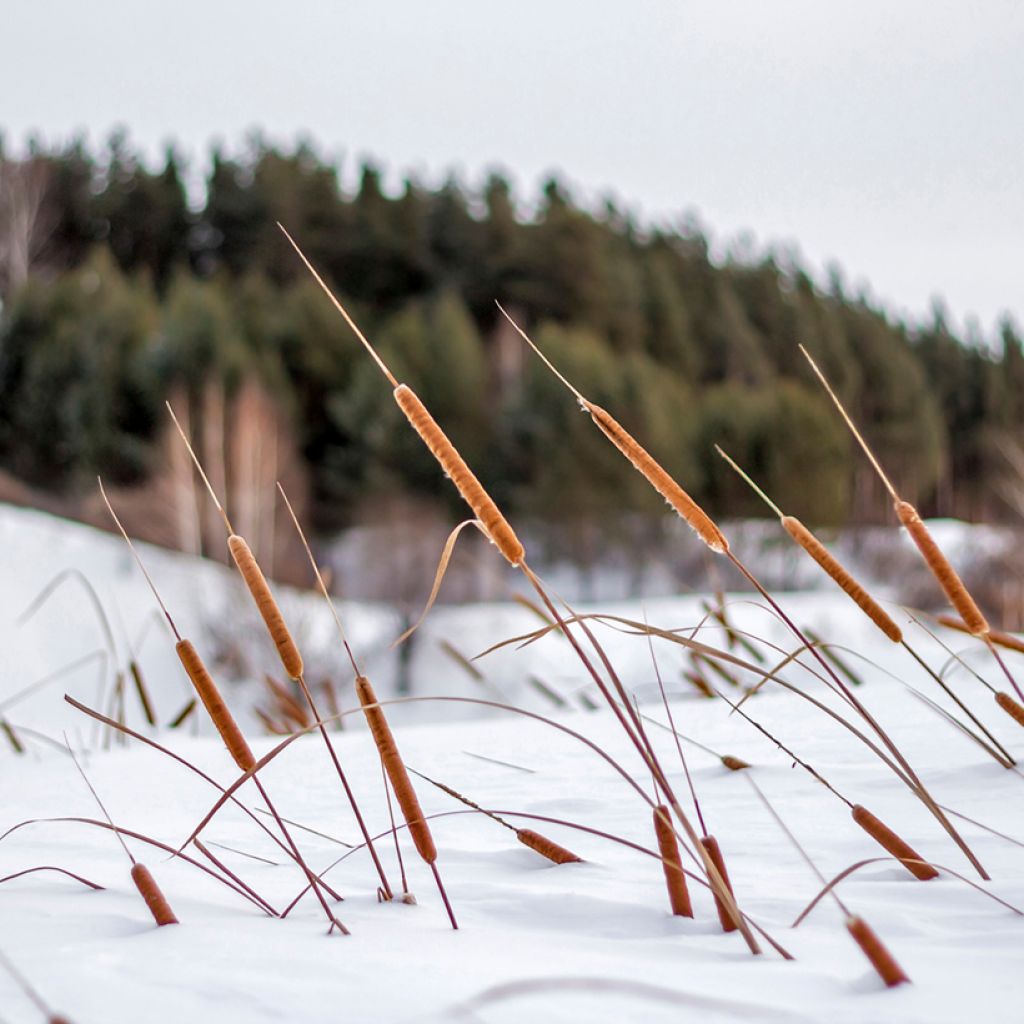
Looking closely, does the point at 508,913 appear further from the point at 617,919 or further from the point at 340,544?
the point at 340,544

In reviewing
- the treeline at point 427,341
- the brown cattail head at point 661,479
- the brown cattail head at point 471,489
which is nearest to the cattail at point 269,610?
the brown cattail head at point 471,489

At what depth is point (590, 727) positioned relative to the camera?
158 cm

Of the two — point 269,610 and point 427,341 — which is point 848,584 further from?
point 427,341

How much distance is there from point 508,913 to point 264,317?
75.1ft

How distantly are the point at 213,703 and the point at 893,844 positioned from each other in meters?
0.53

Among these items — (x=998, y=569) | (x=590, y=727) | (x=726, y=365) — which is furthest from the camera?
(x=726, y=365)

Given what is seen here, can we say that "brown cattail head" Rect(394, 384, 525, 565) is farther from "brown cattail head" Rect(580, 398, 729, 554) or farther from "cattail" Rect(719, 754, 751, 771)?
"cattail" Rect(719, 754, 751, 771)

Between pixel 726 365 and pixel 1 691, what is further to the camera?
pixel 726 365

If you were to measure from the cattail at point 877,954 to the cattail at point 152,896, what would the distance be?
0.47 meters

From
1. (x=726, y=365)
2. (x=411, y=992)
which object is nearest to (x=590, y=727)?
(x=411, y=992)

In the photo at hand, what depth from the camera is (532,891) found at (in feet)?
2.80

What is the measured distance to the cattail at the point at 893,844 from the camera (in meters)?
0.80

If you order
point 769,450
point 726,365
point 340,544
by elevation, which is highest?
point 726,365

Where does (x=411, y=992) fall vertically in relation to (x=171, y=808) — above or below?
above
